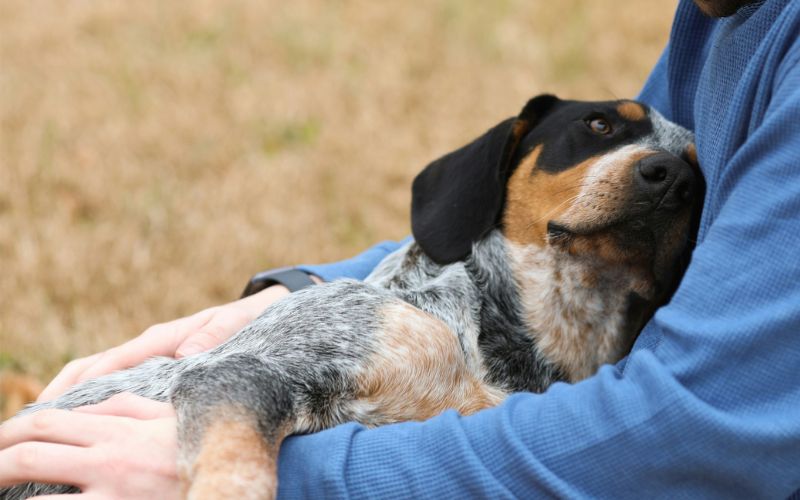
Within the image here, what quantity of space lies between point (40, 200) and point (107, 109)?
1.33 metres

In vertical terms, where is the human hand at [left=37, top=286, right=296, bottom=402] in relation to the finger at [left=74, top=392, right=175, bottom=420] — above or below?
below

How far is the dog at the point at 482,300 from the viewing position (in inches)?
103

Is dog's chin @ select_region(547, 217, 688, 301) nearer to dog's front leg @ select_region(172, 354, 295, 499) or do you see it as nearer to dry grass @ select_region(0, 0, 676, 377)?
dog's front leg @ select_region(172, 354, 295, 499)

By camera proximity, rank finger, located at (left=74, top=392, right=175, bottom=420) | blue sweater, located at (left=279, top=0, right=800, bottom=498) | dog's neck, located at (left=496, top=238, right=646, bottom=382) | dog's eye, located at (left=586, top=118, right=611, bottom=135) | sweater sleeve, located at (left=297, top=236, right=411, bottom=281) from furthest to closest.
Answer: sweater sleeve, located at (left=297, top=236, right=411, bottom=281) → dog's eye, located at (left=586, top=118, right=611, bottom=135) → dog's neck, located at (left=496, top=238, right=646, bottom=382) → finger, located at (left=74, top=392, right=175, bottom=420) → blue sweater, located at (left=279, top=0, right=800, bottom=498)

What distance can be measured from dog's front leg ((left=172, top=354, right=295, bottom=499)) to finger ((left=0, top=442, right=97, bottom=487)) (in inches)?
9.3

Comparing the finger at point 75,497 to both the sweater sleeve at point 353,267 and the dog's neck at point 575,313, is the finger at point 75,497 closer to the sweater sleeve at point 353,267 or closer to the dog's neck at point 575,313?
the sweater sleeve at point 353,267

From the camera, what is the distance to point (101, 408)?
255 cm

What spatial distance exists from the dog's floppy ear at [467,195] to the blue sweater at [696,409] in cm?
106

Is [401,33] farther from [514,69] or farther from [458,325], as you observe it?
[458,325]

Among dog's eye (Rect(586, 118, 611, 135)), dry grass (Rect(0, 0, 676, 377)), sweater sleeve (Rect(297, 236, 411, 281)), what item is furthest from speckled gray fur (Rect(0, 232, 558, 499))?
dry grass (Rect(0, 0, 676, 377))

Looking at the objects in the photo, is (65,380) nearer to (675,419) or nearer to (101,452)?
(101,452)

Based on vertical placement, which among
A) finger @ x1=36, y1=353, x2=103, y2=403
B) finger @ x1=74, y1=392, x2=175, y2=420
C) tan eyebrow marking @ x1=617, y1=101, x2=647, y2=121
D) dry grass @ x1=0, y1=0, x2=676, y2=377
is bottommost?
dry grass @ x1=0, y1=0, x2=676, y2=377

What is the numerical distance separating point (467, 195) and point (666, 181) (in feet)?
2.38

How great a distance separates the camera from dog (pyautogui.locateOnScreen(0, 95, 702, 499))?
2.61 metres
